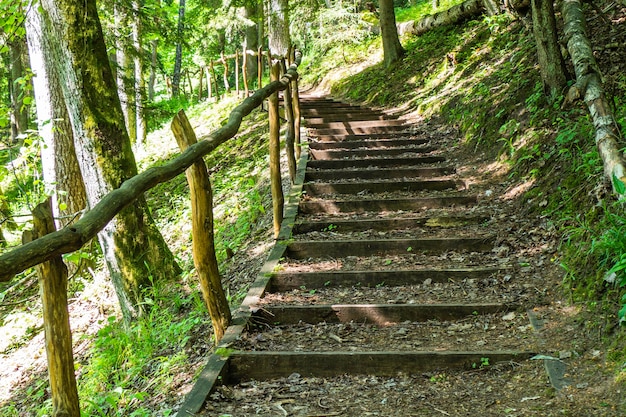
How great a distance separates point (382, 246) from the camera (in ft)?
16.4

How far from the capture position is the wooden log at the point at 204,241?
3705mm

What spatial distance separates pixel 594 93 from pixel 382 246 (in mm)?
2133

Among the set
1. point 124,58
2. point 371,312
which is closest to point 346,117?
point 371,312

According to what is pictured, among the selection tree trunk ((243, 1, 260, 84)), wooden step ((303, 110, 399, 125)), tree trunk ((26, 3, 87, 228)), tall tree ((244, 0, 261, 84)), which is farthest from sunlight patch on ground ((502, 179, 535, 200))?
tree trunk ((243, 1, 260, 84))

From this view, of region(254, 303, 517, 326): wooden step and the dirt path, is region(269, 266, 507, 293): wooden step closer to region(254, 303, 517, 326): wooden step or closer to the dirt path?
the dirt path

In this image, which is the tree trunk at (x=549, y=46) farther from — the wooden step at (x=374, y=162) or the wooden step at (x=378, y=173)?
the wooden step at (x=374, y=162)

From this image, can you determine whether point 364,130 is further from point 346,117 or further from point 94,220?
point 94,220

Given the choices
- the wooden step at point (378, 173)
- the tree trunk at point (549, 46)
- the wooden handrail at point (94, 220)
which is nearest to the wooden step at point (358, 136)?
the wooden step at point (378, 173)

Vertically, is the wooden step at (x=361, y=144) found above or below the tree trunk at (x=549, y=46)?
below

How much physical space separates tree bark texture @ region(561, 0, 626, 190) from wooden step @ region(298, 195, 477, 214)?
1608 millimetres

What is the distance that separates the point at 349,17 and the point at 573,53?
13058 mm

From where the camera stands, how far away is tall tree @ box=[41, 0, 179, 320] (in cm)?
557

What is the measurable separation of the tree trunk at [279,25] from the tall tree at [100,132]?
8.99 meters

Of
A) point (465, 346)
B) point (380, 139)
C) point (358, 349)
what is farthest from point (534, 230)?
point (380, 139)
